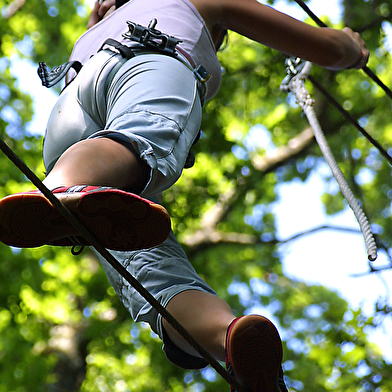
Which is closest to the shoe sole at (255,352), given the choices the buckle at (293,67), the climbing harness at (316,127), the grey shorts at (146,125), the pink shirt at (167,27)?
the grey shorts at (146,125)

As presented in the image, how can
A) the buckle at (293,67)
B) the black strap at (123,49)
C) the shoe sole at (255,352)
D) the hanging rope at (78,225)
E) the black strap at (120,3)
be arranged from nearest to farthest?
the hanging rope at (78,225) < the shoe sole at (255,352) < the black strap at (123,49) < the black strap at (120,3) < the buckle at (293,67)

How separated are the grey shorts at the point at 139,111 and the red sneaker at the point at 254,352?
0.39m

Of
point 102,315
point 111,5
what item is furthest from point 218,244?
point 111,5

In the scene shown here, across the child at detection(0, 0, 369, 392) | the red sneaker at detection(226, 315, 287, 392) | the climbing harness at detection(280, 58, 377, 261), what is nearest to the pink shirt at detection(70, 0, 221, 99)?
the child at detection(0, 0, 369, 392)

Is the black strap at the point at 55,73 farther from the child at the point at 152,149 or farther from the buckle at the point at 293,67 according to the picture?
the buckle at the point at 293,67

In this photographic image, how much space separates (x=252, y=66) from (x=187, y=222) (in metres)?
2.02

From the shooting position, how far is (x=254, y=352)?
120cm

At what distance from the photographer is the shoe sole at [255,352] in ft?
3.94

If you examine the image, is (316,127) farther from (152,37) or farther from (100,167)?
(100,167)

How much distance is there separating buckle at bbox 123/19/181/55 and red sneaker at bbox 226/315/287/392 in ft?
2.55

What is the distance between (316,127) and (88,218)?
1447 mm

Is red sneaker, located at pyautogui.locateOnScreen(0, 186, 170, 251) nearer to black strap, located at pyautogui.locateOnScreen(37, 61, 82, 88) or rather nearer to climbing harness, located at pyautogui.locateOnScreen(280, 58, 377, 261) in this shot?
black strap, located at pyautogui.locateOnScreen(37, 61, 82, 88)

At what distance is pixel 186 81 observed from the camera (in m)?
1.43

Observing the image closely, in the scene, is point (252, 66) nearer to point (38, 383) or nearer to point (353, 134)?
point (353, 134)
